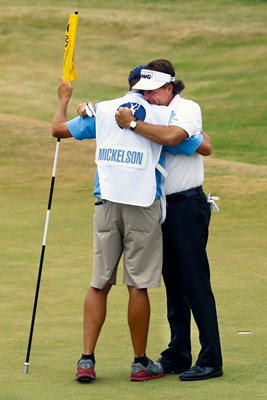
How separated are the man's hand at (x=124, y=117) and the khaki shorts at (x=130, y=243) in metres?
0.46

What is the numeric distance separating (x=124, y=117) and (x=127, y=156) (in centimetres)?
22

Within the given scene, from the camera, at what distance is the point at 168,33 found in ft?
103

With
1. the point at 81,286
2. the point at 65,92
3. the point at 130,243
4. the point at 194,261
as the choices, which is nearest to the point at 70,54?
the point at 65,92

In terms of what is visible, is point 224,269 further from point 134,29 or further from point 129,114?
point 134,29

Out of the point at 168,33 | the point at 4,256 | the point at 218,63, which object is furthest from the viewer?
the point at 168,33

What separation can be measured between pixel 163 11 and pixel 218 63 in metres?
6.29

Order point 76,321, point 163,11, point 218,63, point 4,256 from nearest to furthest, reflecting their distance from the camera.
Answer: point 76,321, point 4,256, point 218,63, point 163,11

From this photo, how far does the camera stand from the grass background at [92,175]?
7.71 metres

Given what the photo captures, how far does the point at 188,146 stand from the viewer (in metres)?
7.22

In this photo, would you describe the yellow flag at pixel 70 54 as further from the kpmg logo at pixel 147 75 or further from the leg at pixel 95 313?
the leg at pixel 95 313

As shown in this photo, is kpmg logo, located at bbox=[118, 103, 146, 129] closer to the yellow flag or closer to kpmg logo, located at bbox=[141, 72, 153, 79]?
kpmg logo, located at bbox=[141, 72, 153, 79]

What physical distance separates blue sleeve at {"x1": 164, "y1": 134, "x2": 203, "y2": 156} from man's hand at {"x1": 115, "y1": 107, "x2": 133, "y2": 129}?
0.31 metres

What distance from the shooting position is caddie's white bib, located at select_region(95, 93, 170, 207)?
23.5 ft

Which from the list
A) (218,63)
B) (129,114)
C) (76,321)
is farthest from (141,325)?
(218,63)
